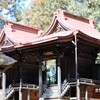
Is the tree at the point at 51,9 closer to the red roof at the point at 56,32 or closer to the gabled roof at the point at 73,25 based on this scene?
the red roof at the point at 56,32

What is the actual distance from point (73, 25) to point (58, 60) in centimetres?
324

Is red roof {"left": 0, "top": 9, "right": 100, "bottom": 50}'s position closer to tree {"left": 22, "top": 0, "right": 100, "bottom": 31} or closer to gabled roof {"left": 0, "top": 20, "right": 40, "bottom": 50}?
gabled roof {"left": 0, "top": 20, "right": 40, "bottom": 50}

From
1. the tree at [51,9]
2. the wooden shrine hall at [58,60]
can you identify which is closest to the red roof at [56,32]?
the wooden shrine hall at [58,60]

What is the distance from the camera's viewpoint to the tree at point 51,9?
104 ft

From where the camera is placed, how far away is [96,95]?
21.9 m

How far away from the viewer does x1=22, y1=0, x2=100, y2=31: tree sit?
31688 millimetres

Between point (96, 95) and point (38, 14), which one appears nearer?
point (96, 95)

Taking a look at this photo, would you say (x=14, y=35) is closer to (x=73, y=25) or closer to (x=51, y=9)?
(x=73, y=25)

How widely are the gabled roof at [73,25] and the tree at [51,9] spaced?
7848 mm

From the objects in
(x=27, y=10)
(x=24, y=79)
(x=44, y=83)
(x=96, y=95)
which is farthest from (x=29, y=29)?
(x=27, y=10)

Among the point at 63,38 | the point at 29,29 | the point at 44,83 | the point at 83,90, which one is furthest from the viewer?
the point at 29,29

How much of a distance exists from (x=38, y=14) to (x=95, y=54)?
15085 mm

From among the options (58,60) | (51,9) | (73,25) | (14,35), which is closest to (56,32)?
(73,25)

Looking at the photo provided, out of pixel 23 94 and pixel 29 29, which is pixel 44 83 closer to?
pixel 23 94
